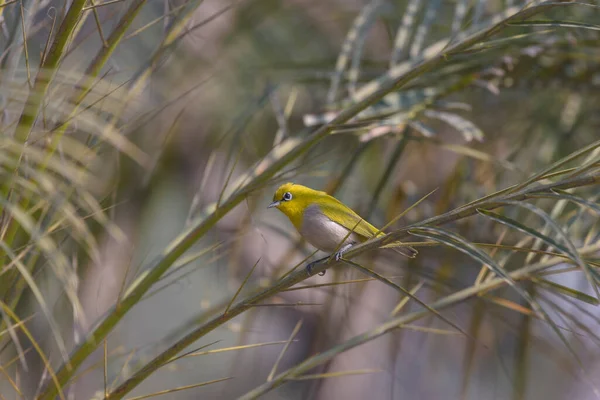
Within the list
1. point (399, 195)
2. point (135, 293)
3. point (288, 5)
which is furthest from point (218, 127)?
point (135, 293)

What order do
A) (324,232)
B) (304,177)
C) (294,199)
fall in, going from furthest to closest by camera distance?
(304,177), (294,199), (324,232)

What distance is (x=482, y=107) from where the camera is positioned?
255 cm

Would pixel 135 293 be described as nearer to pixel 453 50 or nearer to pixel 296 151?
pixel 296 151

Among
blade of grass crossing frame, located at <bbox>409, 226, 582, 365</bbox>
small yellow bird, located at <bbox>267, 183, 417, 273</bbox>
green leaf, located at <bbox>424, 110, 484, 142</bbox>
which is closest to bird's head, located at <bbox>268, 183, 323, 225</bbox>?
small yellow bird, located at <bbox>267, 183, 417, 273</bbox>

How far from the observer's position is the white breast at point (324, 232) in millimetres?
1358

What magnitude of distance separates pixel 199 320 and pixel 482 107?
1498 mm

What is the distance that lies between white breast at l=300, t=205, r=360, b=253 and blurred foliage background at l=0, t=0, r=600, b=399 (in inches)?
2.8

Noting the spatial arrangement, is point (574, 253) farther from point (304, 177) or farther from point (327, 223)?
point (304, 177)

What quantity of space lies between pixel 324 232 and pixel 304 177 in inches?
20.7

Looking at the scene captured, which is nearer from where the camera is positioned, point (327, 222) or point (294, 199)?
point (327, 222)

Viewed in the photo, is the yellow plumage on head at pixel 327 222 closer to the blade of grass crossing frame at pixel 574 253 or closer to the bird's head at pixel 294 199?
the bird's head at pixel 294 199

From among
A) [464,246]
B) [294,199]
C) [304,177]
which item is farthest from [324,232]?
[464,246]

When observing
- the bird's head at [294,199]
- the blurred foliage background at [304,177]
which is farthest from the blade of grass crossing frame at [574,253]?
the bird's head at [294,199]

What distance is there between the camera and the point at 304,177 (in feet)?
6.17
